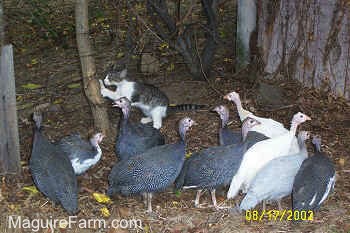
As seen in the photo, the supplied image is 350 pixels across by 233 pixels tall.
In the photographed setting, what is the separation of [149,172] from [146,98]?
1.79 meters

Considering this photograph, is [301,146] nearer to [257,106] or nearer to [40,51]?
[257,106]

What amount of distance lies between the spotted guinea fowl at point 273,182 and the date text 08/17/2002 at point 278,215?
8 centimetres

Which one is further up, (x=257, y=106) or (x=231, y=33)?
(x=231, y=33)

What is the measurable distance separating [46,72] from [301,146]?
4.41 metres

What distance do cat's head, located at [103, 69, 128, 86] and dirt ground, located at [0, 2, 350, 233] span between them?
1.10ft

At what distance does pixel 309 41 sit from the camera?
687cm

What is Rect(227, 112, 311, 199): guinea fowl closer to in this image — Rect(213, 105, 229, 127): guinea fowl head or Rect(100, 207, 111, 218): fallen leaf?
Rect(213, 105, 229, 127): guinea fowl head

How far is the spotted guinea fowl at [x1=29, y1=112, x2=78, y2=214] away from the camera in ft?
16.0

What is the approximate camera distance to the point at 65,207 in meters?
4.86

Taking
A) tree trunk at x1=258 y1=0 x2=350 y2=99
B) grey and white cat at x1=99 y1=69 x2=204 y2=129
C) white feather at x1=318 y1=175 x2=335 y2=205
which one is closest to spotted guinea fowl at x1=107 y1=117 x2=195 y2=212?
white feather at x1=318 y1=175 x2=335 y2=205

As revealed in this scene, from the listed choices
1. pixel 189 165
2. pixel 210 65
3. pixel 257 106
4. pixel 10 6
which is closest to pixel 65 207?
pixel 189 165

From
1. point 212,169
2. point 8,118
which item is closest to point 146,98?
point 8,118

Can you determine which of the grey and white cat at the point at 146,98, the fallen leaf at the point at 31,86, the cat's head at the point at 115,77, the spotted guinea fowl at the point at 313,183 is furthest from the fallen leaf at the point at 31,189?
the fallen leaf at the point at 31,86

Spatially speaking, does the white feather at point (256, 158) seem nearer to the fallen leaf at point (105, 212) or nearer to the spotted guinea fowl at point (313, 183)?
the spotted guinea fowl at point (313, 183)
